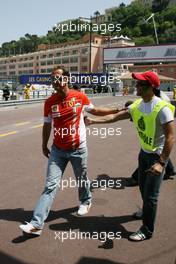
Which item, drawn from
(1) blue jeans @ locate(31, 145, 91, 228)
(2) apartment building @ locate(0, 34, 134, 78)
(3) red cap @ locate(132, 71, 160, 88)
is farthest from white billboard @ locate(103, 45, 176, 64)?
(3) red cap @ locate(132, 71, 160, 88)

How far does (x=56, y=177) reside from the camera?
4.46 metres

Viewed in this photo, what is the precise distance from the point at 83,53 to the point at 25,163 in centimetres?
12196

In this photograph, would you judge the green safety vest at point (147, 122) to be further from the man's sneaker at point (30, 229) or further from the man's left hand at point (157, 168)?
the man's sneaker at point (30, 229)

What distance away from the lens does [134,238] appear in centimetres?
421

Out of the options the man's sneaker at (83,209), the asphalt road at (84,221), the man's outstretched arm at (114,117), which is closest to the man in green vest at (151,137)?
the man's outstretched arm at (114,117)

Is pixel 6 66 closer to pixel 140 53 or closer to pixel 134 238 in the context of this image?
pixel 140 53

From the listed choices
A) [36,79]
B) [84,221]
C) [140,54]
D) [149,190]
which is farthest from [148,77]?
[140,54]

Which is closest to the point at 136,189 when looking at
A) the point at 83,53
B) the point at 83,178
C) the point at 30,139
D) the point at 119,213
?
the point at 119,213

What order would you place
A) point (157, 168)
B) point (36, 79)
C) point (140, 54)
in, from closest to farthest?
point (157, 168)
point (36, 79)
point (140, 54)

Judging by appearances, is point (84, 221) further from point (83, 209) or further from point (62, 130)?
point (62, 130)

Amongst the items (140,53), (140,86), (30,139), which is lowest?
(30,139)

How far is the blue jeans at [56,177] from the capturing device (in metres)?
4.32

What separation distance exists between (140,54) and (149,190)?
52.8m

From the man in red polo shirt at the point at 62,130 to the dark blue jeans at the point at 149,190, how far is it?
0.79m
